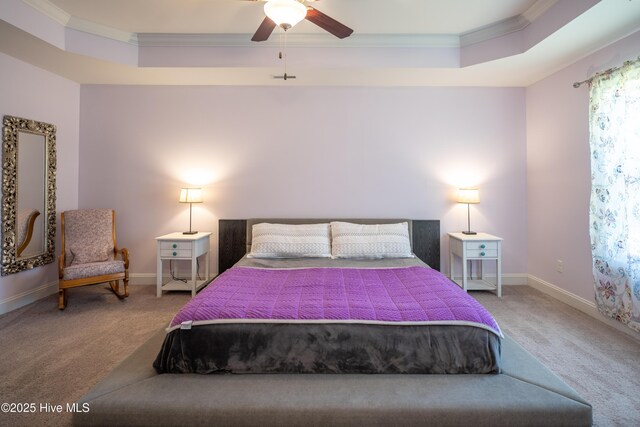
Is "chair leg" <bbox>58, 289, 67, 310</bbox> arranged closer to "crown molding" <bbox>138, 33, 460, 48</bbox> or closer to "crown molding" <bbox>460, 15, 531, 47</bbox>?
"crown molding" <bbox>138, 33, 460, 48</bbox>

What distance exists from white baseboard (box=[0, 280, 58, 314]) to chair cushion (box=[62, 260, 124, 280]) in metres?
0.60

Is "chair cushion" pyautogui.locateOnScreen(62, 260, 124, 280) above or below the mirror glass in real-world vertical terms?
below

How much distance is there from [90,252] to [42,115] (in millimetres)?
1611

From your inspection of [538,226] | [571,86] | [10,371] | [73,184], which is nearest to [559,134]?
[571,86]

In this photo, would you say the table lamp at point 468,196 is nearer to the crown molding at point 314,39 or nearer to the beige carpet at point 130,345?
the beige carpet at point 130,345

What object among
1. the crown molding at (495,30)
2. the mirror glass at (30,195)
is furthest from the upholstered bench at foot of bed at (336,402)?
the crown molding at (495,30)

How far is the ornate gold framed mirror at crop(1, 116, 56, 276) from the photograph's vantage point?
10.8ft

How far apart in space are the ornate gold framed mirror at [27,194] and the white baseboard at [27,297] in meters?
0.27

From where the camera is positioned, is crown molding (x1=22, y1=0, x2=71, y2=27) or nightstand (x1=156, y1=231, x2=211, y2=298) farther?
nightstand (x1=156, y1=231, x2=211, y2=298)

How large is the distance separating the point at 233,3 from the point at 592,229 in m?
3.84

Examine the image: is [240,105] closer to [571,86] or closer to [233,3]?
[233,3]

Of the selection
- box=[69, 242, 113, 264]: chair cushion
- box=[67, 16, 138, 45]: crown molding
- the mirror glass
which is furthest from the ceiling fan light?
box=[69, 242, 113, 264]: chair cushion

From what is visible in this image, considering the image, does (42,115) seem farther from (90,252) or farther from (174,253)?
(174,253)

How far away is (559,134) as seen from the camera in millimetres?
3584
